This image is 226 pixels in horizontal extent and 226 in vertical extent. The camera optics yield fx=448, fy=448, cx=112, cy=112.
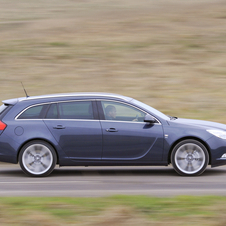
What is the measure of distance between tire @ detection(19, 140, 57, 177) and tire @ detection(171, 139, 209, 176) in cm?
222

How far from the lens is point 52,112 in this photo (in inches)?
327

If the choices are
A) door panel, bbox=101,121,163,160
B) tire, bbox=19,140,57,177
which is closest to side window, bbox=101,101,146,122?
door panel, bbox=101,121,163,160

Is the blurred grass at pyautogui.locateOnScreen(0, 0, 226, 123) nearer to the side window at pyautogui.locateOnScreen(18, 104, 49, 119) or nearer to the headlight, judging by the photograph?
the headlight

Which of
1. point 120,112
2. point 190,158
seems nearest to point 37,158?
point 120,112

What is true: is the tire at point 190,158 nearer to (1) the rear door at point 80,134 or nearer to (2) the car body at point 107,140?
(2) the car body at point 107,140

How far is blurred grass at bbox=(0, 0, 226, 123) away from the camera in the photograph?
651 inches

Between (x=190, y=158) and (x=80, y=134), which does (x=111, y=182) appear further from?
(x=190, y=158)

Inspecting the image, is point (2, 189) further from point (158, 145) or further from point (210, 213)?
point (210, 213)

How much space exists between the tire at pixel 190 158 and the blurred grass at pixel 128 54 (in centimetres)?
587

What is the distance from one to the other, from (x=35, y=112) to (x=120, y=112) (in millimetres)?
1582

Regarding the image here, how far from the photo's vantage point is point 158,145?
8.13 metres

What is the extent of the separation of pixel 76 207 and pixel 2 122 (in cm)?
A: 341

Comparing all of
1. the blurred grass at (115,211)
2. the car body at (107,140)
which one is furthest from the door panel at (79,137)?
the blurred grass at (115,211)

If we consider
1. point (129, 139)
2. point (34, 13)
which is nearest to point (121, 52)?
point (34, 13)
